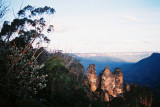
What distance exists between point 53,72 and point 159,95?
9192 centimetres

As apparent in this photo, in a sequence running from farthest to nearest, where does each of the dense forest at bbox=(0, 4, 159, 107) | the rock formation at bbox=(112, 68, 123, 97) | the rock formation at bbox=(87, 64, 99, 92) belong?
the rock formation at bbox=(112, 68, 123, 97)
the rock formation at bbox=(87, 64, 99, 92)
the dense forest at bbox=(0, 4, 159, 107)

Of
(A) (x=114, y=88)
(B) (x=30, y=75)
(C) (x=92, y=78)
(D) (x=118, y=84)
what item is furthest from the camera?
(D) (x=118, y=84)

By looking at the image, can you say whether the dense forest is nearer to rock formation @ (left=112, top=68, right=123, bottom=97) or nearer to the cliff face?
the cliff face

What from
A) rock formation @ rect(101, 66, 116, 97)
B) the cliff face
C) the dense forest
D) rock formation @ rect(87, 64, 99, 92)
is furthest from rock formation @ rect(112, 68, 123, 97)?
the dense forest

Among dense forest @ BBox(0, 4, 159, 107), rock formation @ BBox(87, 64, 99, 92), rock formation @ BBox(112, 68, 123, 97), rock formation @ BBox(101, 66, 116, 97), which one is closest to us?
dense forest @ BBox(0, 4, 159, 107)

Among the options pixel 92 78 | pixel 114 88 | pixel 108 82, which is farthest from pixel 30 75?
pixel 114 88

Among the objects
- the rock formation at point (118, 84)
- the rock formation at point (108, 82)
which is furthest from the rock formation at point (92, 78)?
the rock formation at point (118, 84)

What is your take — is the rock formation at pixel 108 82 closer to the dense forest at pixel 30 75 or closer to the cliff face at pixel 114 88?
the cliff face at pixel 114 88

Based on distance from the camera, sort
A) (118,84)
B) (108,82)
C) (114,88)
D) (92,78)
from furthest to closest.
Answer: (118,84) < (114,88) < (108,82) < (92,78)

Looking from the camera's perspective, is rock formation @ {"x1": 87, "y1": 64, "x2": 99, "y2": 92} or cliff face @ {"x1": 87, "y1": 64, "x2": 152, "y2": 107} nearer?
cliff face @ {"x1": 87, "y1": 64, "x2": 152, "y2": 107}

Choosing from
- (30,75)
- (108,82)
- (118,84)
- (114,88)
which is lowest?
(114,88)

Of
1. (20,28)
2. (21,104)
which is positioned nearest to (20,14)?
(20,28)

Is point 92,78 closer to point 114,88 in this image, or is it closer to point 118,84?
point 114,88

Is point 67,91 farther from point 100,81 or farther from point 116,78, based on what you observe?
point 116,78
